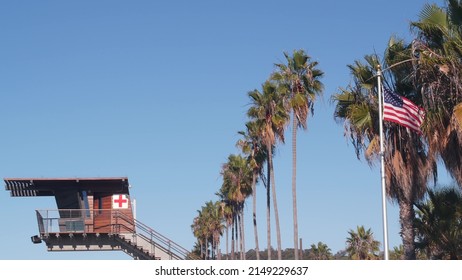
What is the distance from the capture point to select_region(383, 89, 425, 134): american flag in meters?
25.0

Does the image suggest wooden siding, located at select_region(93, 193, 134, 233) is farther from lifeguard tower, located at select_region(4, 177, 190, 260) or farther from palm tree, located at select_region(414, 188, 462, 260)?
palm tree, located at select_region(414, 188, 462, 260)

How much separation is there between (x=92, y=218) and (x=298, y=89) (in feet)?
45.7

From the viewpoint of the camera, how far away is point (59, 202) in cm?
4475

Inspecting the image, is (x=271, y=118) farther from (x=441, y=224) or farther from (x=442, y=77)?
(x=442, y=77)

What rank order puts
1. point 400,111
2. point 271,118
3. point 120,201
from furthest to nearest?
point 271,118
point 120,201
point 400,111

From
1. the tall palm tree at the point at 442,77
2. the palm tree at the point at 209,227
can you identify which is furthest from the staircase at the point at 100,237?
the palm tree at the point at 209,227

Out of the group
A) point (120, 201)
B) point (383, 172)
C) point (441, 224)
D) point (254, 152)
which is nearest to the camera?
point (383, 172)

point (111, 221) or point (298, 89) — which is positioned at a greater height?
point (298, 89)

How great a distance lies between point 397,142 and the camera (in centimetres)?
2758

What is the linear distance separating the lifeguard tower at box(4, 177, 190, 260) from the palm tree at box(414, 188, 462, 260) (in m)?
13.5

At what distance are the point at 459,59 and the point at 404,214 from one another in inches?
262

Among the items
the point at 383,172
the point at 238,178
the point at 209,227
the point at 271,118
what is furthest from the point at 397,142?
the point at 209,227
